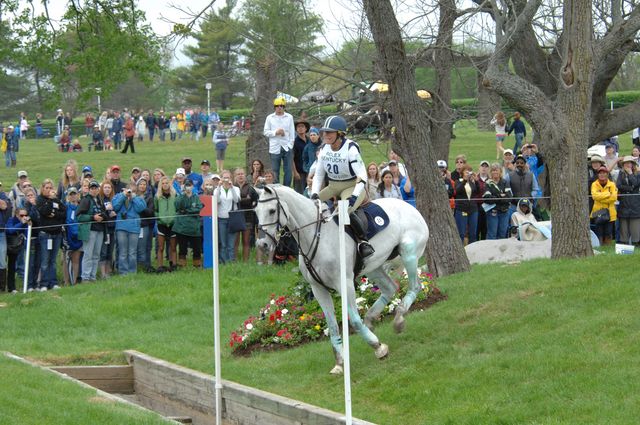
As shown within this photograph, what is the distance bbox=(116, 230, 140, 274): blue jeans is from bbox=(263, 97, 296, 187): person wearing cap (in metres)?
3.55

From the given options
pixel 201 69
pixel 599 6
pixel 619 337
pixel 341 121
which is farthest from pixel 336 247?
pixel 201 69

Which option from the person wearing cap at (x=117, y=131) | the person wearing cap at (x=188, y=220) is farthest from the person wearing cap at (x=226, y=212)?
the person wearing cap at (x=117, y=131)

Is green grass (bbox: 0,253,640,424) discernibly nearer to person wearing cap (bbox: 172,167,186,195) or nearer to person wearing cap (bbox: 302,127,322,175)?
person wearing cap (bbox: 172,167,186,195)

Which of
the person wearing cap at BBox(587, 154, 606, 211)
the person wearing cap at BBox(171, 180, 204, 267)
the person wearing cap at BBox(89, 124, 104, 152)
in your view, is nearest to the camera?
the person wearing cap at BBox(171, 180, 204, 267)

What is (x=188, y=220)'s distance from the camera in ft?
72.5

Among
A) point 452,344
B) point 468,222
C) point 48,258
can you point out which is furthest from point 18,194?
point 452,344

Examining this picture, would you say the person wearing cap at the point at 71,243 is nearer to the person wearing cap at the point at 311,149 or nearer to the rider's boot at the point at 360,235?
the person wearing cap at the point at 311,149

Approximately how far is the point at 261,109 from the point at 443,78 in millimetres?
5553

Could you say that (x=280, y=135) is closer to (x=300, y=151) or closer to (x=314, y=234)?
(x=300, y=151)

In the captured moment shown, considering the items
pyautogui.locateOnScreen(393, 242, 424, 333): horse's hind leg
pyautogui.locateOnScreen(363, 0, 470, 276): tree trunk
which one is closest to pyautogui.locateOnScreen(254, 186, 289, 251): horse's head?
pyautogui.locateOnScreen(393, 242, 424, 333): horse's hind leg

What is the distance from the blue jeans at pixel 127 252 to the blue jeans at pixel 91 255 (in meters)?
0.46

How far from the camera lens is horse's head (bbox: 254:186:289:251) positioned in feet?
40.4

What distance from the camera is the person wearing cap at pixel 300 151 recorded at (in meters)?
23.8

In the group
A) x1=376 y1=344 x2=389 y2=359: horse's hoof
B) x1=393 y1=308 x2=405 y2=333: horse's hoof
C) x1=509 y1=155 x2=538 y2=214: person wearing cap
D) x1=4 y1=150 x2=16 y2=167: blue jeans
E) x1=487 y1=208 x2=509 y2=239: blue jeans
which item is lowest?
x1=376 y1=344 x2=389 y2=359: horse's hoof
